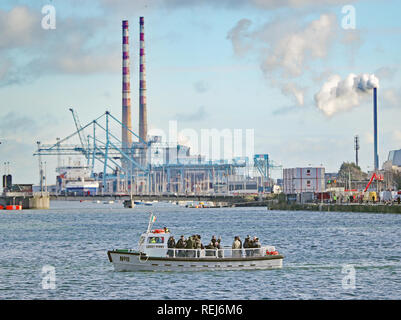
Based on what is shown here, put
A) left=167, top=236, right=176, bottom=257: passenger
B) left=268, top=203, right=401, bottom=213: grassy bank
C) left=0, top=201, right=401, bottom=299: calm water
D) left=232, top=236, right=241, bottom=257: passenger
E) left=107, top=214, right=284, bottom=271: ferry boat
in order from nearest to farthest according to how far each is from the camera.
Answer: left=0, top=201, right=401, bottom=299: calm water
left=107, top=214, right=284, bottom=271: ferry boat
left=167, top=236, right=176, bottom=257: passenger
left=232, top=236, right=241, bottom=257: passenger
left=268, top=203, right=401, bottom=213: grassy bank

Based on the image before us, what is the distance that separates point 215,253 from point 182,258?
6.88 feet

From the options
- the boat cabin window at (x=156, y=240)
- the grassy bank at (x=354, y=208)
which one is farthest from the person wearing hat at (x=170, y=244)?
the grassy bank at (x=354, y=208)

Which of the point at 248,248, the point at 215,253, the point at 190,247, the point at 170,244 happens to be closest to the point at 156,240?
the point at 170,244

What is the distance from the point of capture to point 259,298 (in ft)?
141

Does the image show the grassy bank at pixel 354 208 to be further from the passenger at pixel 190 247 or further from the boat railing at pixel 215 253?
Result: the passenger at pixel 190 247

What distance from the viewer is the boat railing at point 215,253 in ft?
167

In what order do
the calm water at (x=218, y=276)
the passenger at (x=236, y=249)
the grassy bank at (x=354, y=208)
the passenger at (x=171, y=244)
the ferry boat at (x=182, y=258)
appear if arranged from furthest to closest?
1. the grassy bank at (x=354, y=208)
2. the passenger at (x=236, y=249)
3. the passenger at (x=171, y=244)
4. the ferry boat at (x=182, y=258)
5. the calm water at (x=218, y=276)

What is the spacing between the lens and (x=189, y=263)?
50.8m

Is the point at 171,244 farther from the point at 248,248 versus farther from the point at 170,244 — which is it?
the point at 248,248

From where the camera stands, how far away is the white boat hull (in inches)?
1998

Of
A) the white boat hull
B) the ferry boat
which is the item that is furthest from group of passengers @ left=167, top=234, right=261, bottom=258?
the white boat hull

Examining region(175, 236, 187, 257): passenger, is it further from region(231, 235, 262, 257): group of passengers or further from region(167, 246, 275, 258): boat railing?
region(231, 235, 262, 257): group of passengers

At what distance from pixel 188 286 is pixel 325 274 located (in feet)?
34.1
